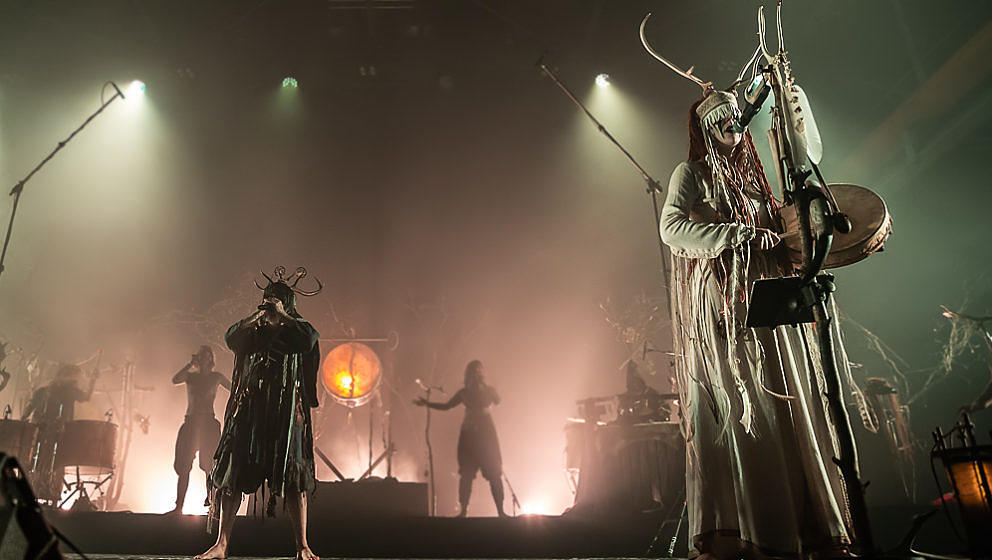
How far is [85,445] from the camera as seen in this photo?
6672mm

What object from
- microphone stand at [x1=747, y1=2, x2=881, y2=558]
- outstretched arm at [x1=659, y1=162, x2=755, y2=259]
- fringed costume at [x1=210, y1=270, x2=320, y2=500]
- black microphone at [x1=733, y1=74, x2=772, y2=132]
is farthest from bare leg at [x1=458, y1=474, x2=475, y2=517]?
black microphone at [x1=733, y1=74, x2=772, y2=132]

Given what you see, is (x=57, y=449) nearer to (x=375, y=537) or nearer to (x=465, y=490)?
(x=465, y=490)

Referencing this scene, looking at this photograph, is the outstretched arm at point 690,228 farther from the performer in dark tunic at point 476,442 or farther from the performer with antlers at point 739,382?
the performer in dark tunic at point 476,442

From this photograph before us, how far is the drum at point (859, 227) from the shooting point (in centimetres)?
234

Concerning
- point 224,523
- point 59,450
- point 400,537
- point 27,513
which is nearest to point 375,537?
point 400,537

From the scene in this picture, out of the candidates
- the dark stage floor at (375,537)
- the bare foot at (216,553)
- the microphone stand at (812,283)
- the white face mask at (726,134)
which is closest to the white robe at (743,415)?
the white face mask at (726,134)

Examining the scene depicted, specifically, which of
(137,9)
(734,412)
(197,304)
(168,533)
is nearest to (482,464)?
(168,533)

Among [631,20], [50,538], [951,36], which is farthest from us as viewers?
[631,20]

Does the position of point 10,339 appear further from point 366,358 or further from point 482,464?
point 482,464

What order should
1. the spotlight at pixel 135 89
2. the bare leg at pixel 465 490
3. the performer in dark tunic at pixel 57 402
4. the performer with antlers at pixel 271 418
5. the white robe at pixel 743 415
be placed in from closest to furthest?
the white robe at pixel 743 415 → the performer with antlers at pixel 271 418 → the bare leg at pixel 465 490 → the performer in dark tunic at pixel 57 402 → the spotlight at pixel 135 89

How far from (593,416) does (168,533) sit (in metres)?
4.37

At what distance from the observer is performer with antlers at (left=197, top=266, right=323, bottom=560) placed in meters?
3.41

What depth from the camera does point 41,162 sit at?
9.56 metres

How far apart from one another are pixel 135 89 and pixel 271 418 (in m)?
9.14
